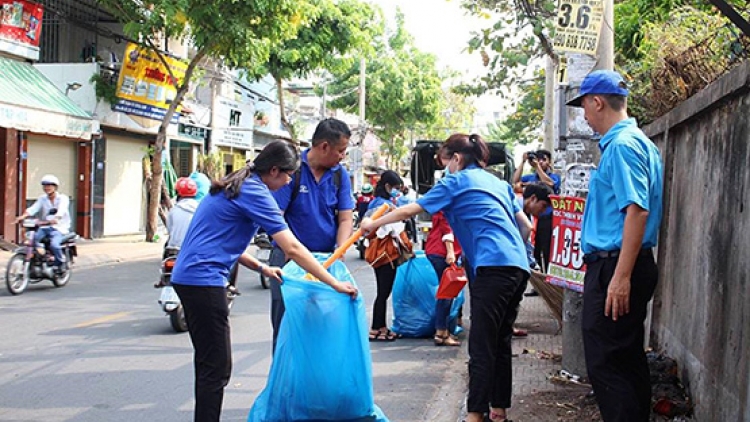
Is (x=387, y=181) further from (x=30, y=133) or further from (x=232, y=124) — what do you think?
(x=232, y=124)

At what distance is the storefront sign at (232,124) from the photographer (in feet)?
93.3

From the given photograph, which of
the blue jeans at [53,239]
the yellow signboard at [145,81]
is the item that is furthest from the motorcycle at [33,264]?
the yellow signboard at [145,81]

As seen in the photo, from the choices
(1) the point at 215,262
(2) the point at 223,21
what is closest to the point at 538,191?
(1) the point at 215,262

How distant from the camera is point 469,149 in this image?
201 inches

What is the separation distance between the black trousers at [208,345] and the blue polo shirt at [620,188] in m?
1.92

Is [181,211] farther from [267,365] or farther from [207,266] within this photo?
[207,266]

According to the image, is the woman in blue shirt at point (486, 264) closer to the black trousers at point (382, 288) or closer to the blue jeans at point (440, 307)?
the blue jeans at point (440, 307)

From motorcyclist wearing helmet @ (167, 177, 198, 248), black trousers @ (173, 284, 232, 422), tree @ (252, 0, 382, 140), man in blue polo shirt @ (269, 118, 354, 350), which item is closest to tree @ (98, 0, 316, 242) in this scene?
tree @ (252, 0, 382, 140)

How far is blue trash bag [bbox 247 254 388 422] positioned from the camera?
14.4 ft

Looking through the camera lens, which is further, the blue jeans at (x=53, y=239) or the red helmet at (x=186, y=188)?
the blue jeans at (x=53, y=239)

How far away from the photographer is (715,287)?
4223 mm

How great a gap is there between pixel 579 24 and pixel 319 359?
328cm

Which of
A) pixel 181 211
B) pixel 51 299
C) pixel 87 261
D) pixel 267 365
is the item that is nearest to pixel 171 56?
pixel 87 261

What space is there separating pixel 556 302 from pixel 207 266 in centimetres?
403
